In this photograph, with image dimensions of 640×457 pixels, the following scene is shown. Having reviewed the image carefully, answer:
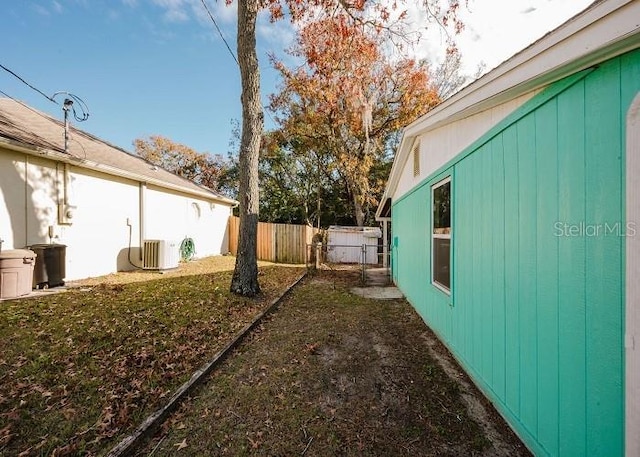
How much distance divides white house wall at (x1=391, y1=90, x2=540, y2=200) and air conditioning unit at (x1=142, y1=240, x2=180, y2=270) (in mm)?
7821

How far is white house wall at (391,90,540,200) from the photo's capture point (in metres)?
2.76

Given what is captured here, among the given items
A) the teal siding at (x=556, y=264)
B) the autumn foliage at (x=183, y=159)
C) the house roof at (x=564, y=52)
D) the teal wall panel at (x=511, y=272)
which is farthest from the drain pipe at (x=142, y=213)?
the autumn foliage at (x=183, y=159)

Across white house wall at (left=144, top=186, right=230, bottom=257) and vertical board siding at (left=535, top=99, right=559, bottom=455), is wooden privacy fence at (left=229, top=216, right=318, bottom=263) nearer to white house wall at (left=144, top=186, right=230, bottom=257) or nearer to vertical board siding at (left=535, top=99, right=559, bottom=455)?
white house wall at (left=144, top=186, right=230, bottom=257)

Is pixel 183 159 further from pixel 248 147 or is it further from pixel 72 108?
pixel 248 147

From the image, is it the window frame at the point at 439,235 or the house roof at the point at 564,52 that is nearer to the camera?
the house roof at the point at 564,52

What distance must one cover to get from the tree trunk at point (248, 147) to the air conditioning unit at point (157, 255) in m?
3.93

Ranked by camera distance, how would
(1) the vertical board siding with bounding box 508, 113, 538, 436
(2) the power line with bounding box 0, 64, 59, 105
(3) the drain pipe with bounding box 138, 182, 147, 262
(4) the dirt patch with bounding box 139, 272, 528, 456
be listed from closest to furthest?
1. (1) the vertical board siding with bounding box 508, 113, 538, 436
2. (4) the dirt patch with bounding box 139, 272, 528, 456
3. (2) the power line with bounding box 0, 64, 59, 105
4. (3) the drain pipe with bounding box 138, 182, 147, 262

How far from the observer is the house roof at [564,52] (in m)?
1.36

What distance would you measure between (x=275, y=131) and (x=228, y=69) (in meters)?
12.1

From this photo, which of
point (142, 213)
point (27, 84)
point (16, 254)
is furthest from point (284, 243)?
point (27, 84)

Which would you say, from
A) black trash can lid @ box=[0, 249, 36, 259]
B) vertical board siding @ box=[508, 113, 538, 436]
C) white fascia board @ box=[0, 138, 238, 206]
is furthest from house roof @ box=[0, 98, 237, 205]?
vertical board siding @ box=[508, 113, 538, 436]

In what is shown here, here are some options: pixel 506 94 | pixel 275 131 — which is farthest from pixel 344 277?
pixel 275 131

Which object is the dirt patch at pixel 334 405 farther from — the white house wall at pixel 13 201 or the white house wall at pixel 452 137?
the white house wall at pixel 13 201

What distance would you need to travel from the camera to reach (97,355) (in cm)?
348
